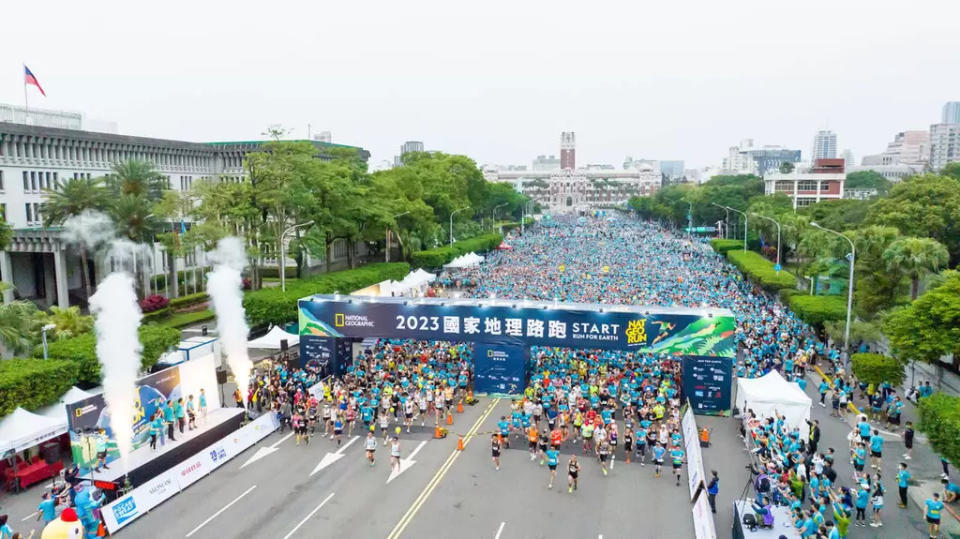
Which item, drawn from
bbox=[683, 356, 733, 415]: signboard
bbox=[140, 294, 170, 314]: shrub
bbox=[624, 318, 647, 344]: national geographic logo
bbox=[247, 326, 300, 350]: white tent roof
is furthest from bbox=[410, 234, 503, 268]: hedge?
bbox=[683, 356, 733, 415]: signboard

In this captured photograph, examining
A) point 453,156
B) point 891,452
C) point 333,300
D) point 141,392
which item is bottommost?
point 891,452

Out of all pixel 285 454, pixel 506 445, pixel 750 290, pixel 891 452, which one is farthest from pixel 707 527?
pixel 750 290

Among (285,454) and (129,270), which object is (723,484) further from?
(129,270)

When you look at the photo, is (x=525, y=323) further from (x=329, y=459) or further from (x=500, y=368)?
(x=329, y=459)

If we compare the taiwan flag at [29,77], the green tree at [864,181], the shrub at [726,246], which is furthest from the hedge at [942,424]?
the green tree at [864,181]

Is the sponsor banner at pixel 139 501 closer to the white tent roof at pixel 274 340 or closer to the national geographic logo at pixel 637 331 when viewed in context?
the white tent roof at pixel 274 340
